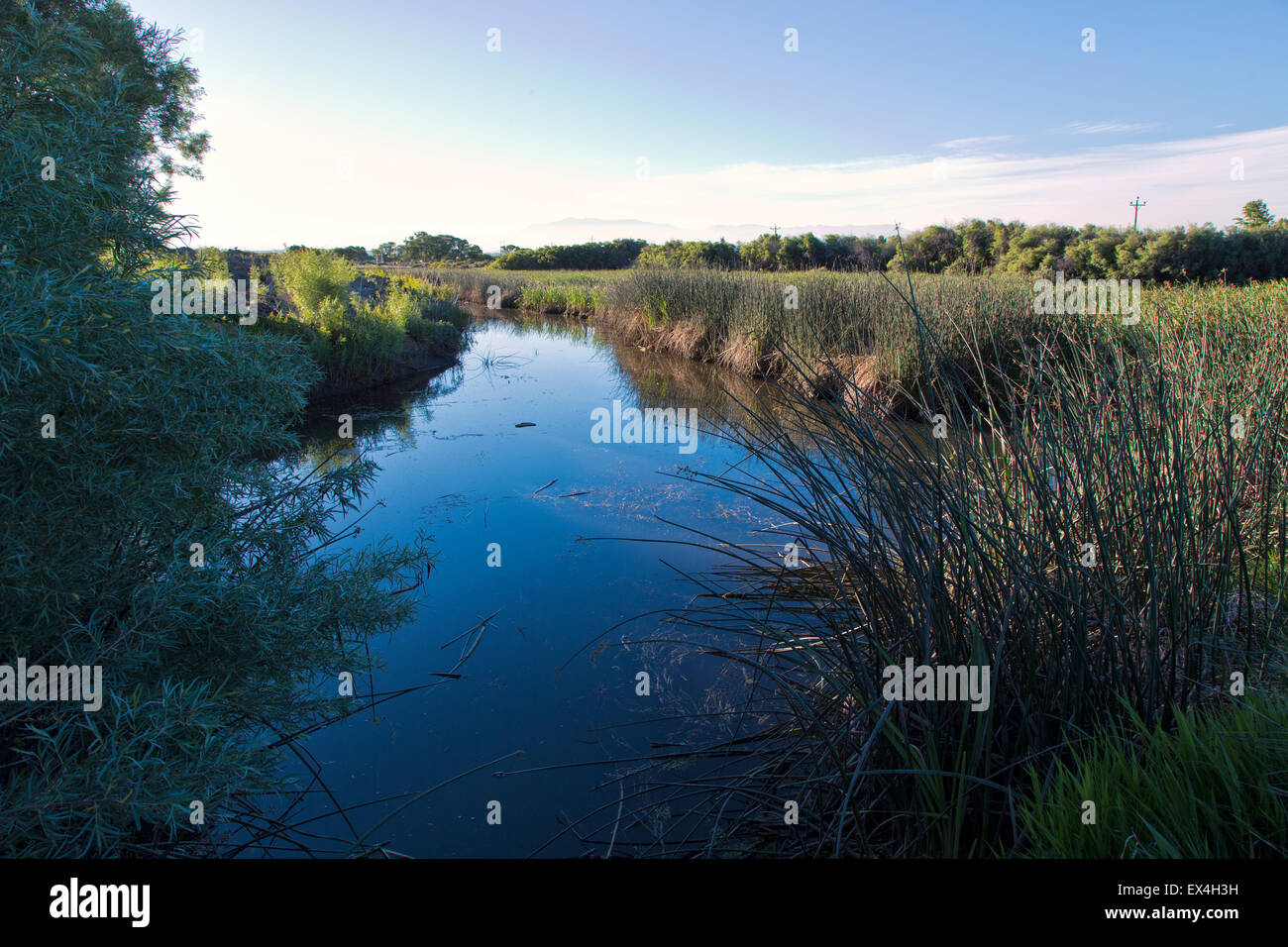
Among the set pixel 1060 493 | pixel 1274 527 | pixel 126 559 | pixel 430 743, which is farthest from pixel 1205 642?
pixel 126 559

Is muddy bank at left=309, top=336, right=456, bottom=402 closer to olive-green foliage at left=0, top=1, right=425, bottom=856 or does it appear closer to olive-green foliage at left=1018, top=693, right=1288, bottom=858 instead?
olive-green foliage at left=0, top=1, right=425, bottom=856

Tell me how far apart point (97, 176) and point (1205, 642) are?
3044 mm

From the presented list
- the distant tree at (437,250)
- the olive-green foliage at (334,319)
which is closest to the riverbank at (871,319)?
the olive-green foliage at (334,319)

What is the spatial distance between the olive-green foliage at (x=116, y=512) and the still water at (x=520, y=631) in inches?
20.4

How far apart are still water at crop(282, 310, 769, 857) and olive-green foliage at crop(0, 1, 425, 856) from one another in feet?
1.70

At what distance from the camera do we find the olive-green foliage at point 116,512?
52.1 inches

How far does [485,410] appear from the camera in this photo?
7680 millimetres

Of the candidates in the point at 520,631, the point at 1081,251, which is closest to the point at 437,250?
the point at 1081,251

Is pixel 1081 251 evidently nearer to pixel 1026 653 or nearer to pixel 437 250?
pixel 1026 653

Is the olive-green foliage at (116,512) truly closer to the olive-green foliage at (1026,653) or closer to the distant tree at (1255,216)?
the olive-green foliage at (1026,653)

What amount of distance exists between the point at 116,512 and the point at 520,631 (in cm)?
183

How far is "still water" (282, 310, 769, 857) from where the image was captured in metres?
2.12
